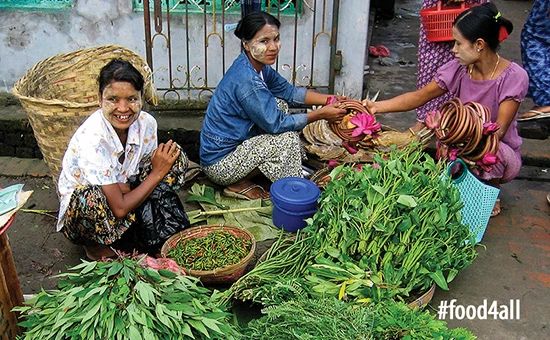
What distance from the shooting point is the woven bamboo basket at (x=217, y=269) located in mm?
2936

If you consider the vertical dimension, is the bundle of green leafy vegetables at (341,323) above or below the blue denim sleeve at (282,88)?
below

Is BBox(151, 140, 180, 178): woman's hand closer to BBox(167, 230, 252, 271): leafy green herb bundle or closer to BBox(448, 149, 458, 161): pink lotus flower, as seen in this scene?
BBox(167, 230, 252, 271): leafy green herb bundle

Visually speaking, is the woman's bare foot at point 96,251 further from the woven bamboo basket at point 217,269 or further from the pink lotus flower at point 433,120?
the pink lotus flower at point 433,120

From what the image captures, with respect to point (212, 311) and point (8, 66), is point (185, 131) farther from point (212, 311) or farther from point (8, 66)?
point (212, 311)

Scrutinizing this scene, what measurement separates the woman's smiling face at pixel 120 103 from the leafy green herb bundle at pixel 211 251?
737 mm

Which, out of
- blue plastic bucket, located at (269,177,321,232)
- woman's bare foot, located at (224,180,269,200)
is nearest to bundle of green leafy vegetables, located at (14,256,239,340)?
blue plastic bucket, located at (269,177,321,232)

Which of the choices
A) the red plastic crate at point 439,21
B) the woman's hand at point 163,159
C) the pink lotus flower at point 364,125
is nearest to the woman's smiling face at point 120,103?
the woman's hand at point 163,159

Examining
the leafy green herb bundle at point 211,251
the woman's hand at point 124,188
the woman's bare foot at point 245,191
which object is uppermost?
the woman's hand at point 124,188

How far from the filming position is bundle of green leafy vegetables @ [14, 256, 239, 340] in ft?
6.82

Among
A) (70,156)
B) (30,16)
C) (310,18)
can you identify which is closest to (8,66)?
(30,16)

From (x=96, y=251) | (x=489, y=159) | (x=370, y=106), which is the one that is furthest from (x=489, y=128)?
(x=96, y=251)

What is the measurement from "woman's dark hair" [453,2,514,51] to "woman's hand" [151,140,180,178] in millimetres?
1876

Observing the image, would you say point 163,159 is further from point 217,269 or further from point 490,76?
point 490,76

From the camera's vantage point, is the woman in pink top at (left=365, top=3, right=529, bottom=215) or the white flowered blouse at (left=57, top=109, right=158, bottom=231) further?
the woman in pink top at (left=365, top=3, right=529, bottom=215)
